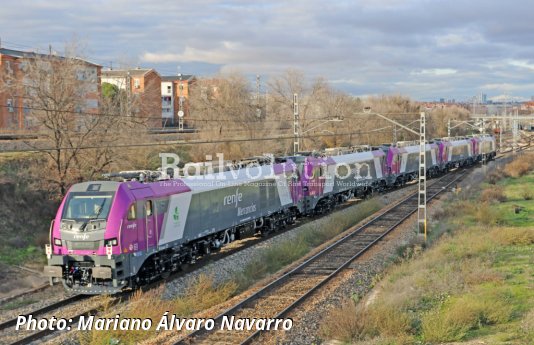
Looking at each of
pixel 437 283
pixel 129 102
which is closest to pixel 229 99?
pixel 129 102

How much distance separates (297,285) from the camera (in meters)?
17.2

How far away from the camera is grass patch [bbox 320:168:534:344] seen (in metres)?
12.3

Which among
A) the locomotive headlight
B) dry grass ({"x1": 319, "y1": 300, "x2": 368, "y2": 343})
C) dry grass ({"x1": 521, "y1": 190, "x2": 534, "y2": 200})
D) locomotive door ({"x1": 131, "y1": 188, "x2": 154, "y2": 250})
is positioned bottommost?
dry grass ({"x1": 319, "y1": 300, "x2": 368, "y2": 343})

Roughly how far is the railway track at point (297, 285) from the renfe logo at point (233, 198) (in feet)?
12.3

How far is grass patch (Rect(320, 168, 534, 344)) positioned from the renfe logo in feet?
21.4

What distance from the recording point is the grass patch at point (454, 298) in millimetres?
12305

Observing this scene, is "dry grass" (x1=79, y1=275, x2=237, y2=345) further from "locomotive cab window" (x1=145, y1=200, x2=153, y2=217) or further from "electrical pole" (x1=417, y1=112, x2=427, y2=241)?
"electrical pole" (x1=417, y1=112, x2=427, y2=241)

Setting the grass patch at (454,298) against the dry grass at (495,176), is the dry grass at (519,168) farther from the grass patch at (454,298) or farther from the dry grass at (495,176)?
the grass patch at (454,298)

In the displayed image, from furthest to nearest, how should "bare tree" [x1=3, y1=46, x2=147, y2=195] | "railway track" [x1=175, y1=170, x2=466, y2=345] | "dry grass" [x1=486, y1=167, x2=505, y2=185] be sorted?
1. "dry grass" [x1=486, y1=167, x2=505, y2=185]
2. "bare tree" [x1=3, y1=46, x2=147, y2=195]
3. "railway track" [x1=175, y1=170, x2=466, y2=345]

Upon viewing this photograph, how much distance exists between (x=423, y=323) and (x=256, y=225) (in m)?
13.2

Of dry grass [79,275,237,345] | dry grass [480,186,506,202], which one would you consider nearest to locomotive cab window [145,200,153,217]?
dry grass [79,275,237,345]

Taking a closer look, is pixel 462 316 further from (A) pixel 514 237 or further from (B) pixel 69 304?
(A) pixel 514 237

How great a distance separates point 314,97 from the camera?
6650 cm

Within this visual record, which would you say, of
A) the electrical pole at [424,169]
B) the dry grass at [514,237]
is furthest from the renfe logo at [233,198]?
the dry grass at [514,237]
